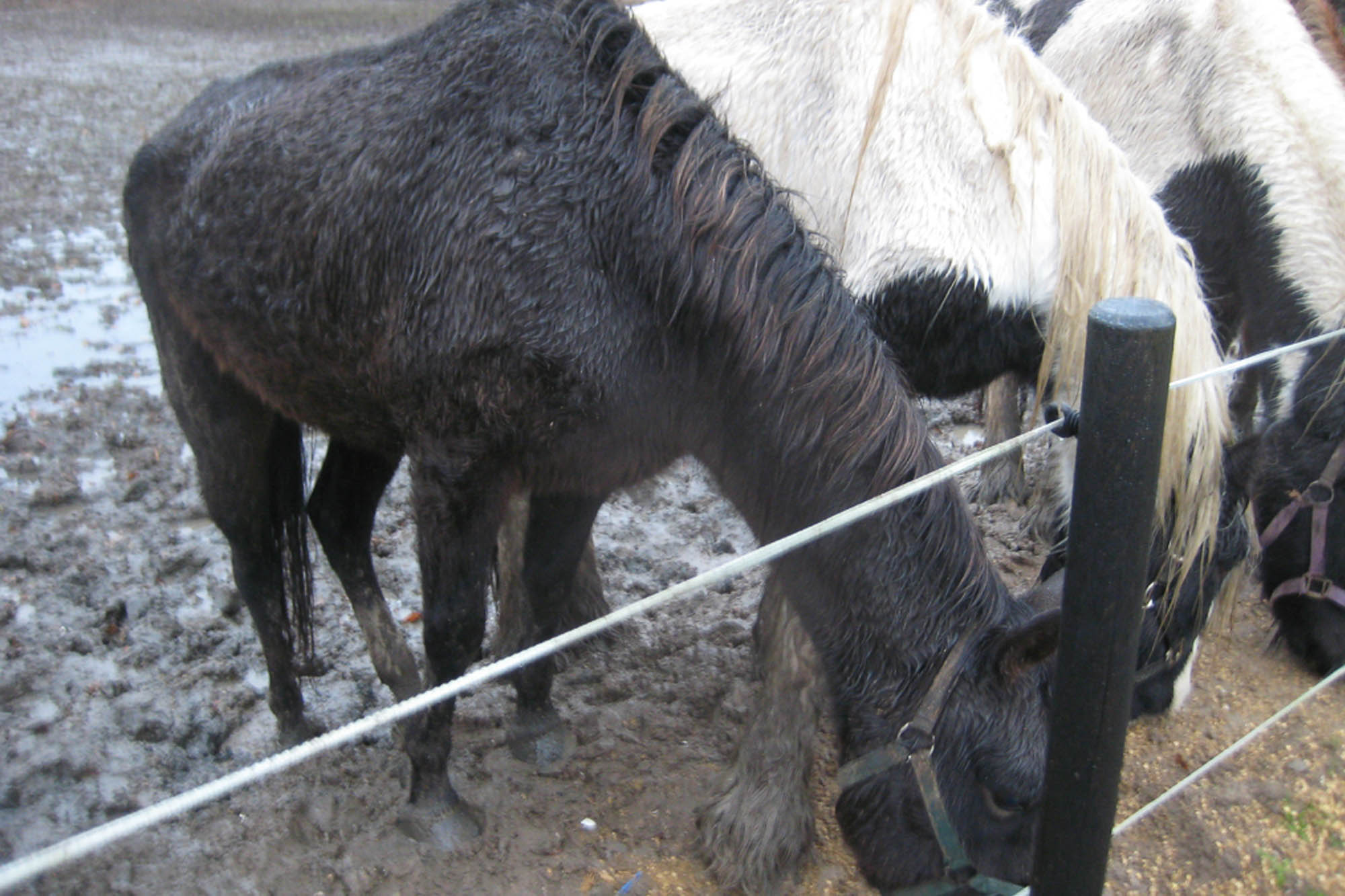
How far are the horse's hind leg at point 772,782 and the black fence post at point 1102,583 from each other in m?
1.18

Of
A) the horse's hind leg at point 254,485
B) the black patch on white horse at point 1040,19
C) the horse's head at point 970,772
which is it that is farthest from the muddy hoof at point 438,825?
the black patch on white horse at point 1040,19

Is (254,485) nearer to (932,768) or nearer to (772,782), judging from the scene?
(772,782)

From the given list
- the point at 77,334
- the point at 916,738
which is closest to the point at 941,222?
the point at 916,738

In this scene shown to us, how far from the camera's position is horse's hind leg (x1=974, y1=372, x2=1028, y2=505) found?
4574mm

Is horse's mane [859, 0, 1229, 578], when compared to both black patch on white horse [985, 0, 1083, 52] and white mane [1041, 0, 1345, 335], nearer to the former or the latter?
white mane [1041, 0, 1345, 335]

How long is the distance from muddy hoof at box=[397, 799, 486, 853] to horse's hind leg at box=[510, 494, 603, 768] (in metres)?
0.34

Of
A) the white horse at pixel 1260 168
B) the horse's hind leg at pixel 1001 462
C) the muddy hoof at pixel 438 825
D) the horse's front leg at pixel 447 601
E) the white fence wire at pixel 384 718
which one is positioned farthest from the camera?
the horse's hind leg at pixel 1001 462

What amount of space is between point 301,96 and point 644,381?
3.98ft

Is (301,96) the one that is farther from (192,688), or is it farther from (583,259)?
→ (192,688)

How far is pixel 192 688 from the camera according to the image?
3.27 meters

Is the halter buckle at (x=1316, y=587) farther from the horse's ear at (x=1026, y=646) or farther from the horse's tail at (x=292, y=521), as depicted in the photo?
the horse's tail at (x=292, y=521)

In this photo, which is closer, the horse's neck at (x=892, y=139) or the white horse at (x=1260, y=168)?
the horse's neck at (x=892, y=139)

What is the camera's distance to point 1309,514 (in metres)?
3.04

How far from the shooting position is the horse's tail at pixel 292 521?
120 inches
